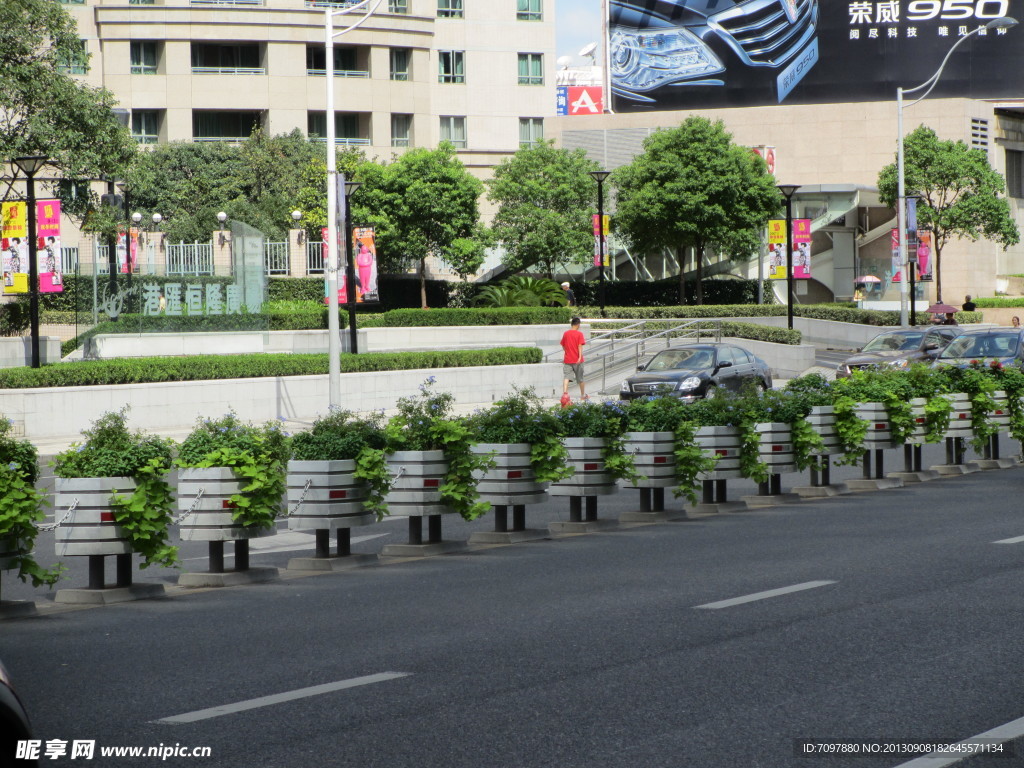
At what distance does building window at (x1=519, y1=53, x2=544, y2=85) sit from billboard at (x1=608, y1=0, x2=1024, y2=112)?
637 centimetres

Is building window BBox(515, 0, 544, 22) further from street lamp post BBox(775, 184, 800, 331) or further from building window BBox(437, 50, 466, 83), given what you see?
street lamp post BBox(775, 184, 800, 331)

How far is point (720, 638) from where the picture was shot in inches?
328

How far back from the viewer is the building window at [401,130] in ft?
222

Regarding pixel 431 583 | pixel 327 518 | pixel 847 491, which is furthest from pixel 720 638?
pixel 847 491

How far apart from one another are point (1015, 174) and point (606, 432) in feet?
208

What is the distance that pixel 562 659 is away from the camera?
7801mm

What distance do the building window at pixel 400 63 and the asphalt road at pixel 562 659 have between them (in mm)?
57766

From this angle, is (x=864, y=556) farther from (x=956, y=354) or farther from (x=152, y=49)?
(x=152, y=49)

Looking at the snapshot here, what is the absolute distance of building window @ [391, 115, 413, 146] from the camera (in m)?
67.8

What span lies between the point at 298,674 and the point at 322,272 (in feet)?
146

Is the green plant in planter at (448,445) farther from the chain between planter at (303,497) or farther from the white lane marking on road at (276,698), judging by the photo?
the white lane marking on road at (276,698)

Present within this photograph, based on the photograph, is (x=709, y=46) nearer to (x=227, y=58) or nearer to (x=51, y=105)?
(x=227, y=58)

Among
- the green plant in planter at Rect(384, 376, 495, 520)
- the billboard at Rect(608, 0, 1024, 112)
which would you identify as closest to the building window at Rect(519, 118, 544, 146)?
the billboard at Rect(608, 0, 1024, 112)

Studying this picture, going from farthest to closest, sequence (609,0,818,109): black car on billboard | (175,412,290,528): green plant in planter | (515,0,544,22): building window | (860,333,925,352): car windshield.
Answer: (609,0,818,109): black car on billboard → (515,0,544,22): building window → (860,333,925,352): car windshield → (175,412,290,528): green plant in planter
